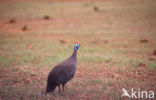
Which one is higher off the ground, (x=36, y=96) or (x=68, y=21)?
(x=68, y=21)

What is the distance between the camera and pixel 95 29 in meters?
20.7

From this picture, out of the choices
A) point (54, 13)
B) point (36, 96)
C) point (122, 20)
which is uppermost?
point (54, 13)

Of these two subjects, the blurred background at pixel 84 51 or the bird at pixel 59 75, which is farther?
the blurred background at pixel 84 51

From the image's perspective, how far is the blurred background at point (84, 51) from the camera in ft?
24.4

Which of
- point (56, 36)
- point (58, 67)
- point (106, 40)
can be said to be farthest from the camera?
point (56, 36)

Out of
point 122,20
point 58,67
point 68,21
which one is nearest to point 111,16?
point 122,20

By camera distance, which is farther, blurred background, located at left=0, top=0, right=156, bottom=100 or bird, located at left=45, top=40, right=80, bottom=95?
blurred background, located at left=0, top=0, right=156, bottom=100

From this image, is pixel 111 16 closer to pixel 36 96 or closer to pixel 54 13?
pixel 54 13

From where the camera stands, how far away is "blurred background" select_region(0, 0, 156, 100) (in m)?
7.44

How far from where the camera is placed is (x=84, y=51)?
45.1 ft

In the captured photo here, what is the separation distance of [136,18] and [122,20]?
175 centimetres

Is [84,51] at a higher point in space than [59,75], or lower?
higher

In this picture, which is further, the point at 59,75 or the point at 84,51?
the point at 84,51

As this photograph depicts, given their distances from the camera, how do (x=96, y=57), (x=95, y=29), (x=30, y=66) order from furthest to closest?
(x=95, y=29), (x=96, y=57), (x=30, y=66)
